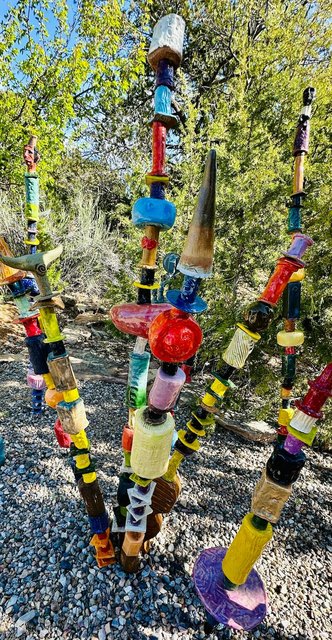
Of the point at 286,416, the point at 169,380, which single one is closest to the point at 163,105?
the point at 169,380

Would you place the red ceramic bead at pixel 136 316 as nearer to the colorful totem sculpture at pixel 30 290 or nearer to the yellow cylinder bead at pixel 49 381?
the colorful totem sculpture at pixel 30 290

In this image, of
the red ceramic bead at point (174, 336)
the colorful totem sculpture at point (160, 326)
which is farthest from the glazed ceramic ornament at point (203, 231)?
the red ceramic bead at point (174, 336)

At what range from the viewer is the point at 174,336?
0.80m

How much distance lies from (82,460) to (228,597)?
70 centimetres

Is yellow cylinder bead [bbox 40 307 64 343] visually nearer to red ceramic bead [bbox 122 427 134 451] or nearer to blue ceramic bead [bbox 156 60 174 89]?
red ceramic bead [bbox 122 427 134 451]

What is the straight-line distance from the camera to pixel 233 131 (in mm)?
2977

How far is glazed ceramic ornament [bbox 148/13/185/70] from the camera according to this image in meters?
0.94

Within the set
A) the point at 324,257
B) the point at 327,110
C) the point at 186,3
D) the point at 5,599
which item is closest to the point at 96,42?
the point at 186,3

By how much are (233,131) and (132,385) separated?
2.65 metres

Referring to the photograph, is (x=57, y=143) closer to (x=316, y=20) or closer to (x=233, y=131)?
(x=233, y=131)

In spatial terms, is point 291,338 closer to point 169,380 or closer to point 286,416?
point 286,416

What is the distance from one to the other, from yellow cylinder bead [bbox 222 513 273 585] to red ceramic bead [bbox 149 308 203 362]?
2.23 ft

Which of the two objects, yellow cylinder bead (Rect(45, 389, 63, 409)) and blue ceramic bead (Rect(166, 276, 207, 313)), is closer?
blue ceramic bead (Rect(166, 276, 207, 313))

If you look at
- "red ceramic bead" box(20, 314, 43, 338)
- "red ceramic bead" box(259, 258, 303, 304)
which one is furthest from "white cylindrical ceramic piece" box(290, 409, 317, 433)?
"red ceramic bead" box(20, 314, 43, 338)
